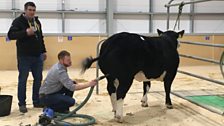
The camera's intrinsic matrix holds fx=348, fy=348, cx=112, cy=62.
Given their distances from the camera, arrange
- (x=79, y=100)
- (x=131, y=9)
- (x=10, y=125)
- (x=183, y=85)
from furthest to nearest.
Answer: (x=131, y=9) → (x=183, y=85) → (x=79, y=100) → (x=10, y=125)

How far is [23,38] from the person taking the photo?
4.54 m

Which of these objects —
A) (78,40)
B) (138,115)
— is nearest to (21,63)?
(138,115)

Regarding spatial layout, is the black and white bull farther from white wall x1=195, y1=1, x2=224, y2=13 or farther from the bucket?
white wall x1=195, y1=1, x2=224, y2=13

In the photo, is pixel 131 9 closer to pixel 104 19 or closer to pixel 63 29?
pixel 104 19

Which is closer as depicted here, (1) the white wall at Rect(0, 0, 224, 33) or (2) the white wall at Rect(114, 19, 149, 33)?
(1) the white wall at Rect(0, 0, 224, 33)

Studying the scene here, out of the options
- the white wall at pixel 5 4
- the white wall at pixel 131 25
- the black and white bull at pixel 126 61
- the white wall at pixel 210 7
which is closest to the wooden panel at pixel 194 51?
the white wall at pixel 210 7

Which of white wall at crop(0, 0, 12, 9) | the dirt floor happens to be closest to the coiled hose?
the dirt floor

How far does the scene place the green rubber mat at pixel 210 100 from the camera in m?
4.92

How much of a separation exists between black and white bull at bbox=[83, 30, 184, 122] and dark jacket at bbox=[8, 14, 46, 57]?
3.08ft

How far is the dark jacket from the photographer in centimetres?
445

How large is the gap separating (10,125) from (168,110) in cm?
206

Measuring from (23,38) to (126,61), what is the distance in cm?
147

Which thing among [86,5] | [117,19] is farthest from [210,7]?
[86,5]

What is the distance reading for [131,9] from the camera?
10.6 m
